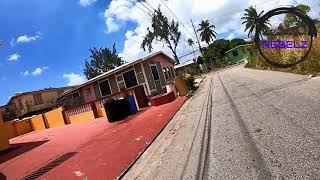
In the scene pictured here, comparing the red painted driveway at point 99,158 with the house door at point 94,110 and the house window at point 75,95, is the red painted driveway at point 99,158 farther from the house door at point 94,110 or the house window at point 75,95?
the house window at point 75,95

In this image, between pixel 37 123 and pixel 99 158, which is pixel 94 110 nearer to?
pixel 37 123

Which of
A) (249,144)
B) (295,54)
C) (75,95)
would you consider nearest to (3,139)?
(249,144)

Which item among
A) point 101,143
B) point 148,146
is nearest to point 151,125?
point 101,143

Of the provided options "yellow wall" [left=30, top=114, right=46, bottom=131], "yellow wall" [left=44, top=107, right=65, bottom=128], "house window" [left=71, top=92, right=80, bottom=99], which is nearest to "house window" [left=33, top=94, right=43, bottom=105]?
"house window" [left=71, top=92, right=80, bottom=99]

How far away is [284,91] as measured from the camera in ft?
33.9

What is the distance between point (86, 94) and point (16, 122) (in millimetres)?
6972

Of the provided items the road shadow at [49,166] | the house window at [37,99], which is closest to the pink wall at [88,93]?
Answer: the road shadow at [49,166]

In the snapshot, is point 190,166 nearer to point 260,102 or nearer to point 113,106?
point 260,102

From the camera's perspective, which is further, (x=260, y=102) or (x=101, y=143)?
(x=101, y=143)

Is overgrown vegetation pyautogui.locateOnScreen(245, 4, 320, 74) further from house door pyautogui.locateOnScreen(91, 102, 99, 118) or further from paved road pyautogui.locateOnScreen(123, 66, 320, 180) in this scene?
house door pyautogui.locateOnScreen(91, 102, 99, 118)

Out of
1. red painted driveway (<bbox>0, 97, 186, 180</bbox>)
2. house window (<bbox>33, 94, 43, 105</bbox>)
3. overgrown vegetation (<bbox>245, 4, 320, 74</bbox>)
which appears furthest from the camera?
house window (<bbox>33, 94, 43, 105</bbox>)

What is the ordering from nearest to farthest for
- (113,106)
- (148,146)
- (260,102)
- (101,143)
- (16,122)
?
1. (148,146)
2. (260,102)
3. (101,143)
4. (113,106)
5. (16,122)

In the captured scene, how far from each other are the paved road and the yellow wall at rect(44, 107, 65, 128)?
16.1 meters

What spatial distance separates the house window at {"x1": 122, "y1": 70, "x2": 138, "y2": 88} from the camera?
996 inches
